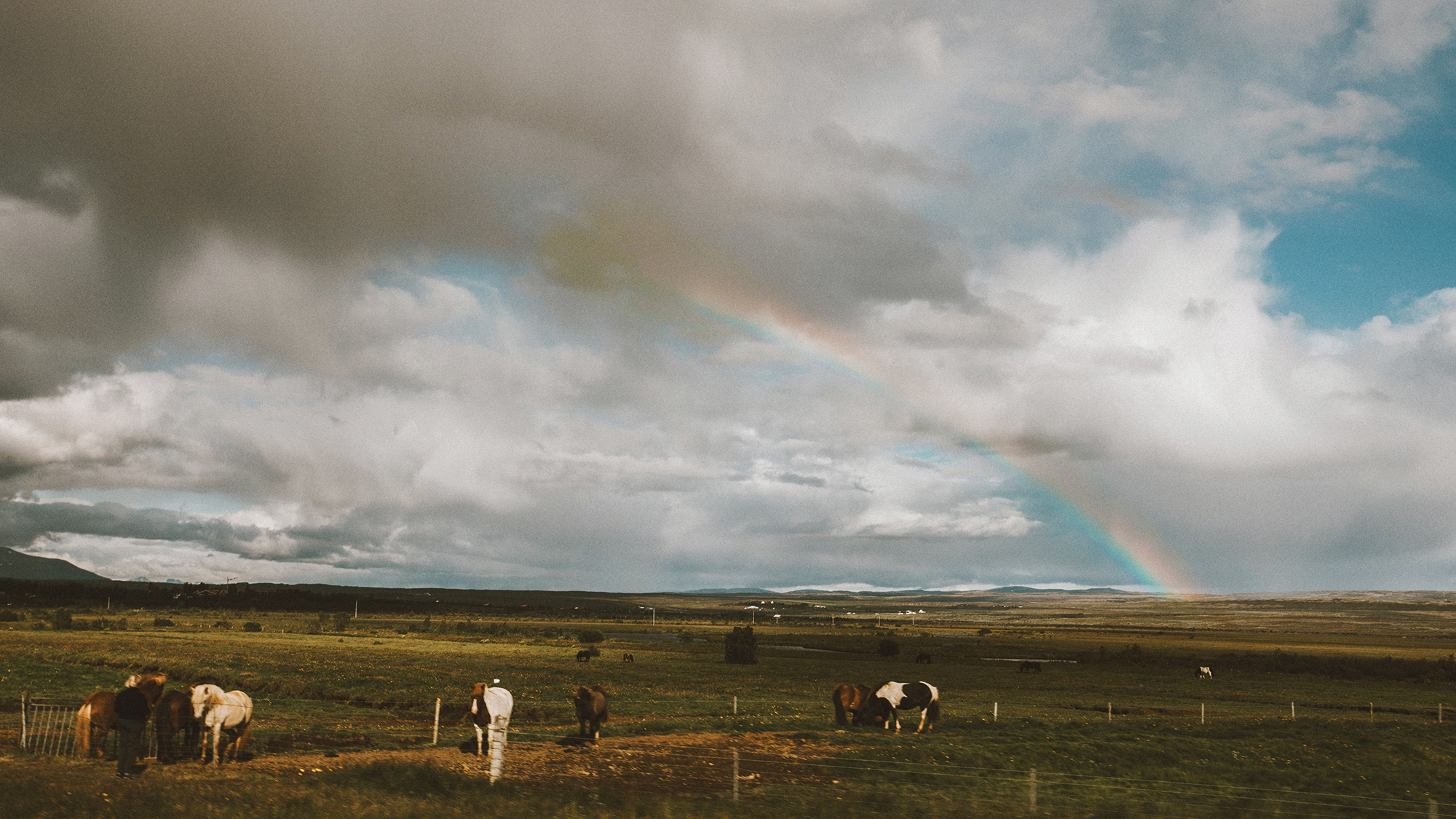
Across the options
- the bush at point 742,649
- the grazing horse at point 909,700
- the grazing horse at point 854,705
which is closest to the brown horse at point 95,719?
the grazing horse at point 854,705

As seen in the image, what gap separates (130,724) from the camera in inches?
721

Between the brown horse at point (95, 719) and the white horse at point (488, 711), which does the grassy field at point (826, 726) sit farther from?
the white horse at point (488, 711)

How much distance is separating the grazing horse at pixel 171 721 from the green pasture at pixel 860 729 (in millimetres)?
2260

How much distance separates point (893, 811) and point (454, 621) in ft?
511

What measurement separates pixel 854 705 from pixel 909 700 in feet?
7.12

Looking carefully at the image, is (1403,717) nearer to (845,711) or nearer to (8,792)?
(845,711)

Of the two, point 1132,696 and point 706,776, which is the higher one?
point 706,776

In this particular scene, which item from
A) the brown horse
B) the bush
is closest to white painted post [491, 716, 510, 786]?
the brown horse

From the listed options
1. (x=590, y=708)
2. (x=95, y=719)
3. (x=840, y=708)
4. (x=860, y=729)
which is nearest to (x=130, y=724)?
(x=95, y=719)

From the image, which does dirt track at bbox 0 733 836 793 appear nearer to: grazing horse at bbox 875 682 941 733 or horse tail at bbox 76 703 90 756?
horse tail at bbox 76 703 90 756

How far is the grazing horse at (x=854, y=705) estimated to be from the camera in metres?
32.8

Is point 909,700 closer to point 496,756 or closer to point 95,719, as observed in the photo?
point 496,756

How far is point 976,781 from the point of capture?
22609 mm

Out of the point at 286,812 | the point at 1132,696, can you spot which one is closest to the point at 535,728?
the point at 286,812
